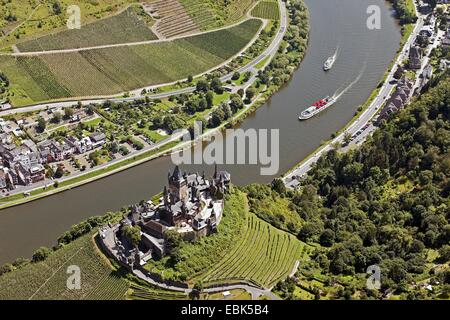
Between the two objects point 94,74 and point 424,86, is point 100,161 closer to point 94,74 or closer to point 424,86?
point 94,74

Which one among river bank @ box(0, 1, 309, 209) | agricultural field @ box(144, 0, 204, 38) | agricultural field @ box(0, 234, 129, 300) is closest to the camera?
agricultural field @ box(0, 234, 129, 300)

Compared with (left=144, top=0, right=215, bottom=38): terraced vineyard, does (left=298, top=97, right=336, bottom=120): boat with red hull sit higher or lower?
lower

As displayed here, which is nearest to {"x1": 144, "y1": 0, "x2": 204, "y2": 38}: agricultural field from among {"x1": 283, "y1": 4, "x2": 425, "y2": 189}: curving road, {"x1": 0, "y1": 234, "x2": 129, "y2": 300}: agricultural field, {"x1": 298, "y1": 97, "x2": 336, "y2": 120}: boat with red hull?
{"x1": 298, "y1": 97, "x2": 336, "y2": 120}: boat with red hull

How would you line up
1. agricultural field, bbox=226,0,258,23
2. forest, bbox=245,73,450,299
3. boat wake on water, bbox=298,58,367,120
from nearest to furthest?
forest, bbox=245,73,450,299, boat wake on water, bbox=298,58,367,120, agricultural field, bbox=226,0,258,23

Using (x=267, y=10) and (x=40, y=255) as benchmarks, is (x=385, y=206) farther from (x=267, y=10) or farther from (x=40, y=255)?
(x=267, y=10)

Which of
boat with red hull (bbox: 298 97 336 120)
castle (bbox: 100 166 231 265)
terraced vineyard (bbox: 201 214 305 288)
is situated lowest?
terraced vineyard (bbox: 201 214 305 288)

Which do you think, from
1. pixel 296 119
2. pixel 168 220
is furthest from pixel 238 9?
pixel 168 220

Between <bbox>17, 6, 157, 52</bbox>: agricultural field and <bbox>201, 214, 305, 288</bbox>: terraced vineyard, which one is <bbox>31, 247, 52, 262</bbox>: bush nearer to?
<bbox>201, 214, 305, 288</bbox>: terraced vineyard
